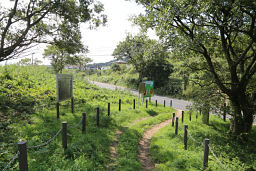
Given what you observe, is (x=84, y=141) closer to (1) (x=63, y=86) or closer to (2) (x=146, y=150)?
(2) (x=146, y=150)

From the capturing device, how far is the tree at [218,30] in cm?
649

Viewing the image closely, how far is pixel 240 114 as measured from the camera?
907cm

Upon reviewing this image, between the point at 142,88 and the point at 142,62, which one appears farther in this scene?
the point at 142,62

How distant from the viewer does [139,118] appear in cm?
1141

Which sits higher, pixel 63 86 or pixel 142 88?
pixel 63 86

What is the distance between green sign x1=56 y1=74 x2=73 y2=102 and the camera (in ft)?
26.6

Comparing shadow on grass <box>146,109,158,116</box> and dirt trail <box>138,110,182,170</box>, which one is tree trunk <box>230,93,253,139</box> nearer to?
dirt trail <box>138,110,182,170</box>

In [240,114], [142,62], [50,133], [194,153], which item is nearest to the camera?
[50,133]

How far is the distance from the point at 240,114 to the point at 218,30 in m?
4.85

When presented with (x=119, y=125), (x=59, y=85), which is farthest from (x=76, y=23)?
(x=119, y=125)

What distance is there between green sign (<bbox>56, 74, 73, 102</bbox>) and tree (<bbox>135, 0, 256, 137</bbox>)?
5.34m

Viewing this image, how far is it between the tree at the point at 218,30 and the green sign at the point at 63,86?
5.34 meters

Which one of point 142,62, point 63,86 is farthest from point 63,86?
point 142,62

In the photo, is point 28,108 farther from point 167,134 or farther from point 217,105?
point 217,105
